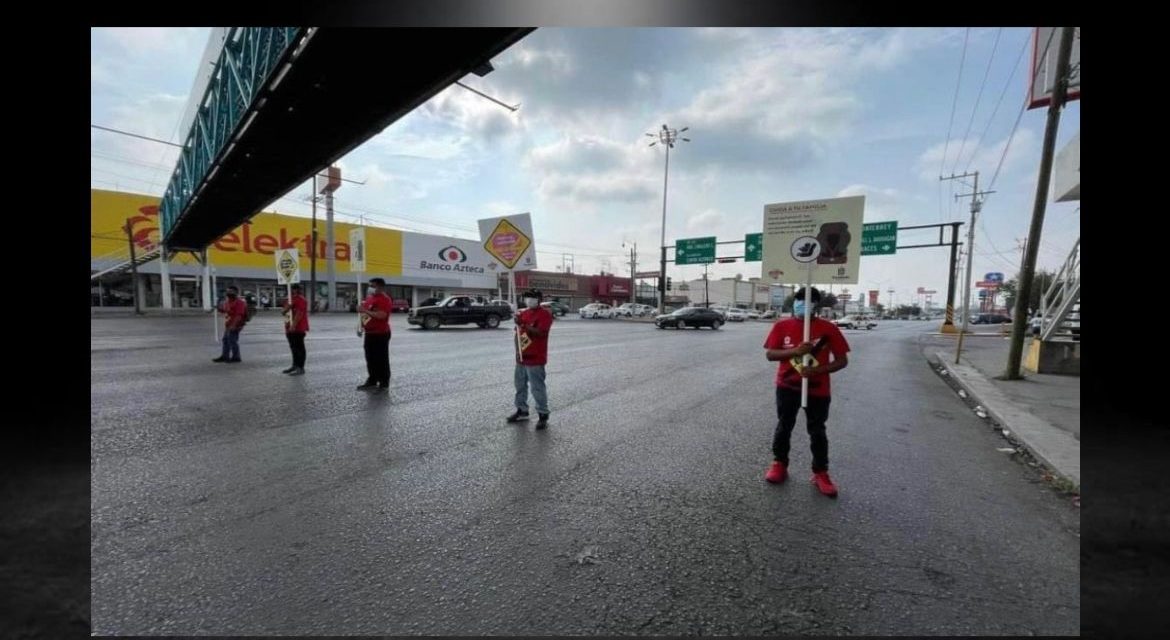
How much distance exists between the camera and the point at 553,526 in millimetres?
3074

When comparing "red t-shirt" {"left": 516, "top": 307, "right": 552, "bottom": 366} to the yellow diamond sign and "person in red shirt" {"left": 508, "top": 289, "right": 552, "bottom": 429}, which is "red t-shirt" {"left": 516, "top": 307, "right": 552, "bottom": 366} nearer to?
"person in red shirt" {"left": 508, "top": 289, "right": 552, "bottom": 429}

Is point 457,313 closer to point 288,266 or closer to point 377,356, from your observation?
point 288,266

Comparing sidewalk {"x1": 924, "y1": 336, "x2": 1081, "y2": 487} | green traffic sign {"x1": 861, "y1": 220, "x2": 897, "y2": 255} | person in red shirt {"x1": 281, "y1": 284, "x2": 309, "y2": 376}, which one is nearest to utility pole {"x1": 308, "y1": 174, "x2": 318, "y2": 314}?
person in red shirt {"x1": 281, "y1": 284, "x2": 309, "y2": 376}

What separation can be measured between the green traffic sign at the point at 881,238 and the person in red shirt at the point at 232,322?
26.7 metres

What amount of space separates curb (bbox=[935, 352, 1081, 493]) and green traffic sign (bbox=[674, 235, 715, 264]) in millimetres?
23206

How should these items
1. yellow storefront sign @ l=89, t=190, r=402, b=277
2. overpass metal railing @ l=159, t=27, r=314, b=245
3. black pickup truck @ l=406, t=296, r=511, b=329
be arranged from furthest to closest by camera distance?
yellow storefront sign @ l=89, t=190, r=402, b=277 < black pickup truck @ l=406, t=296, r=511, b=329 < overpass metal railing @ l=159, t=27, r=314, b=245

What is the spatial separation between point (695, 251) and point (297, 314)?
27149 mm

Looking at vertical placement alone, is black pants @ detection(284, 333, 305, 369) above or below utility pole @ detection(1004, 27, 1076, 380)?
below

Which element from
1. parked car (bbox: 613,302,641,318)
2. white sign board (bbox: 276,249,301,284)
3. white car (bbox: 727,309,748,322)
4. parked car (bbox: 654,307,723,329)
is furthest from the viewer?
white car (bbox: 727,309,748,322)

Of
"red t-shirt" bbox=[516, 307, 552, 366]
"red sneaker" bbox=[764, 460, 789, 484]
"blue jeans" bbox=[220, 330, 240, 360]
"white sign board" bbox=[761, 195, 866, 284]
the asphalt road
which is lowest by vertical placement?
the asphalt road

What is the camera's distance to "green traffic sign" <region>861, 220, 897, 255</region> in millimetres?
25484
